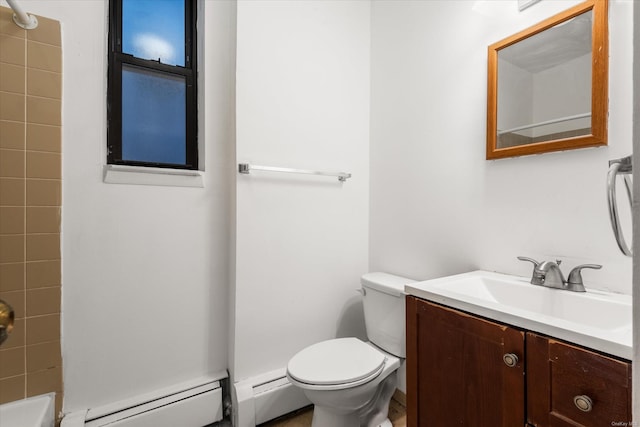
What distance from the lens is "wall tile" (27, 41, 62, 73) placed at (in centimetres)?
115

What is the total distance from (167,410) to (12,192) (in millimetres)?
1098

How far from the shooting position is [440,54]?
1.45 metres

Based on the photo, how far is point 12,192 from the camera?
113 cm

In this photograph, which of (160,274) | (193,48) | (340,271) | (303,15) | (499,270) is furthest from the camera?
(340,271)

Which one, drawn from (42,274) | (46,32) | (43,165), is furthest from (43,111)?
(42,274)

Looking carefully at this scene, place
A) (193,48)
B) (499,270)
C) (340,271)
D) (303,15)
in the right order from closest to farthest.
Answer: (499,270) < (193,48) < (303,15) < (340,271)

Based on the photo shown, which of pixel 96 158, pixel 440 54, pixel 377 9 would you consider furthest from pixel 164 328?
pixel 377 9

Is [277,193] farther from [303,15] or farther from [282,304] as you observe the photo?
[303,15]

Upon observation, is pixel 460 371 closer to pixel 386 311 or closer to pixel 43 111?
pixel 386 311

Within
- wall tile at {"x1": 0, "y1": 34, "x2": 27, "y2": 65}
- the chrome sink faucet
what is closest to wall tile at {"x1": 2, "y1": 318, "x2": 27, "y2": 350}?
wall tile at {"x1": 0, "y1": 34, "x2": 27, "y2": 65}

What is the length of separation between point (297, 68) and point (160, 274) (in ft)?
4.15

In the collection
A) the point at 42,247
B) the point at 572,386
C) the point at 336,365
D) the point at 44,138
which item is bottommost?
the point at 336,365

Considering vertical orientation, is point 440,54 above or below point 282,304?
above

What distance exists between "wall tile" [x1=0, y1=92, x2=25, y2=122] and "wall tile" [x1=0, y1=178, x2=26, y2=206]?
0.23 meters
